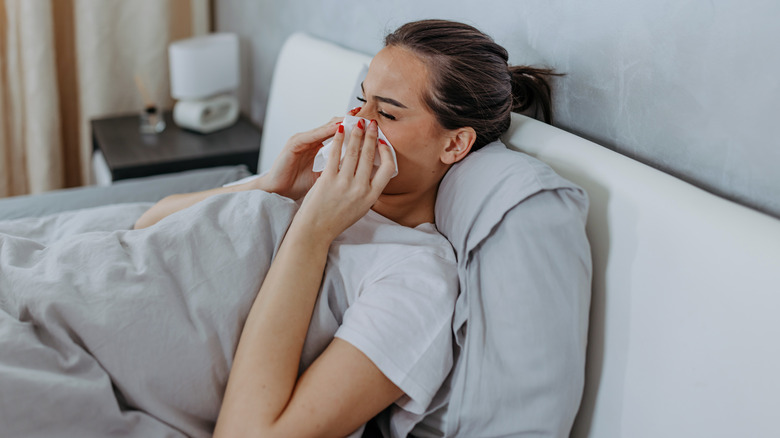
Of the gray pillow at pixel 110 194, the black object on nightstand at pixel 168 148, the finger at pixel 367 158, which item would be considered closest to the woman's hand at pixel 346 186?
the finger at pixel 367 158

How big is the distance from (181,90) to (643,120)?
1861mm

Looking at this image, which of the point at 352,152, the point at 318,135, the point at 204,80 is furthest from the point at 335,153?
the point at 204,80

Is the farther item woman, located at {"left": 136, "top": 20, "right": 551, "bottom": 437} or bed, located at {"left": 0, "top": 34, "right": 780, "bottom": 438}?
woman, located at {"left": 136, "top": 20, "right": 551, "bottom": 437}

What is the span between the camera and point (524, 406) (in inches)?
35.8

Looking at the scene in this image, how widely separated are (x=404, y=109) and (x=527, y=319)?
422 mm

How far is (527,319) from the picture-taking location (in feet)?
2.97

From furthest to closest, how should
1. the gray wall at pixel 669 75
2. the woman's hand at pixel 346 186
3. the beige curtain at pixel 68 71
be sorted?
the beige curtain at pixel 68 71
the woman's hand at pixel 346 186
the gray wall at pixel 669 75

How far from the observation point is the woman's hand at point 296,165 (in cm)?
125

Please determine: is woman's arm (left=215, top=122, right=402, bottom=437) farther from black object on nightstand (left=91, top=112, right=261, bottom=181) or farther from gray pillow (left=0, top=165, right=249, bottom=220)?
black object on nightstand (left=91, top=112, right=261, bottom=181)

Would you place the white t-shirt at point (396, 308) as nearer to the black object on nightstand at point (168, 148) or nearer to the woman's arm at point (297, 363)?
the woman's arm at point (297, 363)

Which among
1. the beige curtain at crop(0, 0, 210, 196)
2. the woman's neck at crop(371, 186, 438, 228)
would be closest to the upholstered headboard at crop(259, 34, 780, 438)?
the woman's neck at crop(371, 186, 438, 228)

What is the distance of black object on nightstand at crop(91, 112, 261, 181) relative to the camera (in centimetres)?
221

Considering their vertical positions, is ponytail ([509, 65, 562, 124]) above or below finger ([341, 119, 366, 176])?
above

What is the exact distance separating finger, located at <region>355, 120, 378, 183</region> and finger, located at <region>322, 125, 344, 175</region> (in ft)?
0.13
